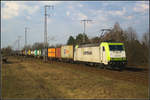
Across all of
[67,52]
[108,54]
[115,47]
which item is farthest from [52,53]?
[108,54]

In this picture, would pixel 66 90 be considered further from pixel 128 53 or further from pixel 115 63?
pixel 128 53

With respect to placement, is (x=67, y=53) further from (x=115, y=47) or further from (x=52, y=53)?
(x=115, y=47)

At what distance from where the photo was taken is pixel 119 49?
18953 millimetres

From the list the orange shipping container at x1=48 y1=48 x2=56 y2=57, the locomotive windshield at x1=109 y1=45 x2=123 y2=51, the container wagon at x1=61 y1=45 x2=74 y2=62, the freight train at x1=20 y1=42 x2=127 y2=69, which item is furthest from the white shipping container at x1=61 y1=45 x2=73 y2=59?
the locomotive windshield at x1=109 y1=45 x2=123 y2=51

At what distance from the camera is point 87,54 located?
76.5ft

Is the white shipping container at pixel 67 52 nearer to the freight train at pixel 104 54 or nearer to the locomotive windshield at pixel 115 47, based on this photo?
the freight train at pixel 104 54

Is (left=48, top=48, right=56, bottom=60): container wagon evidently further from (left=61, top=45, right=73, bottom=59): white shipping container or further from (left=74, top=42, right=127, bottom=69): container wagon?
(left=74, top=42, right=127, bottom=69): container wagon

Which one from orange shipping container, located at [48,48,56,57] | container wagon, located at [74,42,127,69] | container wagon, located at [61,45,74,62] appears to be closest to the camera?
container wagon, located at [74,42,127,69]

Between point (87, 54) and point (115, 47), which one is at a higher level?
point (115, 47)

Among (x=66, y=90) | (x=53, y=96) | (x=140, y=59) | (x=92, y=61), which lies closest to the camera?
(x=53, y=96)

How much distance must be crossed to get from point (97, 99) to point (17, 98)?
368cm

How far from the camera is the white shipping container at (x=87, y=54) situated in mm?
20680

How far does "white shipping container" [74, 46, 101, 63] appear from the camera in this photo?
20.7m

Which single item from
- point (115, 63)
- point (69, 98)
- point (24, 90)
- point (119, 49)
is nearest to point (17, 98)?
point (24, 90)
